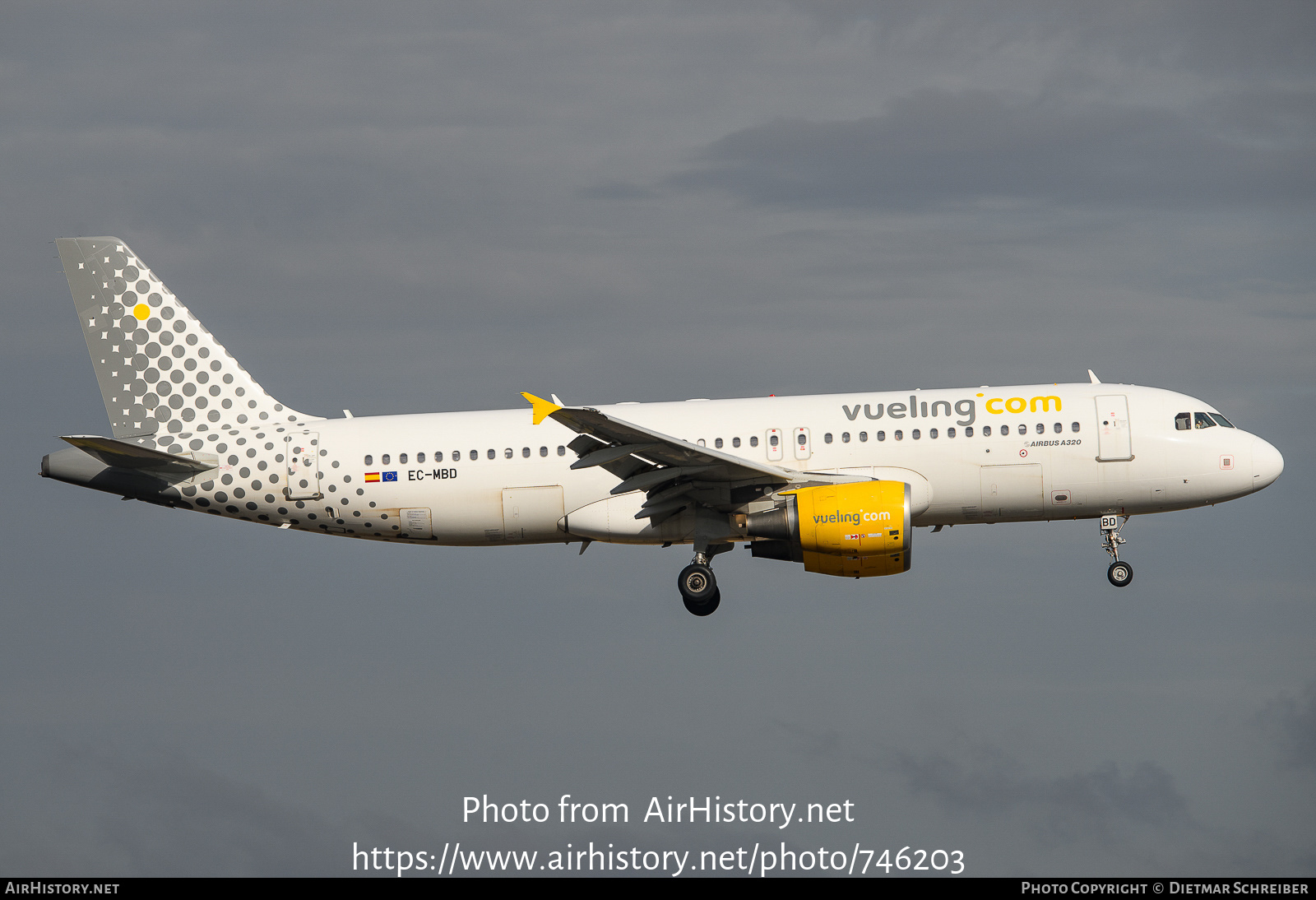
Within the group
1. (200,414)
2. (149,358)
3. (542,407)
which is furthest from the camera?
(149,358)

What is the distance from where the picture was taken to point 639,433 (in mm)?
29281

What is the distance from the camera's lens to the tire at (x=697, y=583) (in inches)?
1296

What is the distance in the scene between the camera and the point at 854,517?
99.3 feet

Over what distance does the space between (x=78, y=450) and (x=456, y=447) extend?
30.6ft

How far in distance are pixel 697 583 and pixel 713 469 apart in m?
3.44

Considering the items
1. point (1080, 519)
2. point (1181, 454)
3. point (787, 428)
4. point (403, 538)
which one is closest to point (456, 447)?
point (403, 538)

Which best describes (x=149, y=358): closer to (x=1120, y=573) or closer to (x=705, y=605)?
(x=705, y=605)

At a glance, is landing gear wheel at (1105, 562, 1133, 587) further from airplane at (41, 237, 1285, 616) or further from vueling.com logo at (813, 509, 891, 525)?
vueling.com logo at (813, 509, 891, 525)

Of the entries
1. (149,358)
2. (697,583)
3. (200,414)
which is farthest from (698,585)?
(149,358)

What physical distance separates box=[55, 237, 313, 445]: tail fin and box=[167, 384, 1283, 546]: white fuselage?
1.32 metres

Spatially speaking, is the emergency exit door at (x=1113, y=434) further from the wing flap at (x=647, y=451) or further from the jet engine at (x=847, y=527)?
the wing flap at (x=647, y=451)

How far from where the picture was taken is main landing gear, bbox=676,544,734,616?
32938mm

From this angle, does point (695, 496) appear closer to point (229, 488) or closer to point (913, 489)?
point (913, 489)

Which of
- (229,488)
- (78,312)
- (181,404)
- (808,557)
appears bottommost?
(808,557)
